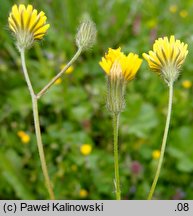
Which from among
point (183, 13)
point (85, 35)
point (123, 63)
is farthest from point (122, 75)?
point (183, 13)

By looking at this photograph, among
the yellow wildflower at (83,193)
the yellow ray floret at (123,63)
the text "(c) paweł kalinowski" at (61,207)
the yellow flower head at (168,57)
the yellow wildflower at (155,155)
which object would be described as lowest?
the text "(c) paweł kalinowski" at (61,207)

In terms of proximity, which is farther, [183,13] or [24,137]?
[183,13]

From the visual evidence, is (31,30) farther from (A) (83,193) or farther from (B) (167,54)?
(A) (83,193)

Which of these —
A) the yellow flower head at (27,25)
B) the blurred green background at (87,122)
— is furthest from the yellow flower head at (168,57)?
the blurred green background at (87,122)

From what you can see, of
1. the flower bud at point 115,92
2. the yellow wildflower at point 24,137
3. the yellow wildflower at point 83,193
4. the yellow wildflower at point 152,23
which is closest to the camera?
the flower bud at point 115,92

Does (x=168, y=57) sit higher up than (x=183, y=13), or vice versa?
(x=183, y=13)

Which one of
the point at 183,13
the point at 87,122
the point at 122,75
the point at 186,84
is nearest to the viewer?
the point at 122,75

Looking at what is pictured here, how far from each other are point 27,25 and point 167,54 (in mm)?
285

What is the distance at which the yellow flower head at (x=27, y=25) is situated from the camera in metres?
0.82

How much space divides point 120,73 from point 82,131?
51.9 inches

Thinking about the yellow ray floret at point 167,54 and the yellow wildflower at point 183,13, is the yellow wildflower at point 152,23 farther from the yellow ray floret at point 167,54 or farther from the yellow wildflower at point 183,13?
the yellow ray floret at point 167,54

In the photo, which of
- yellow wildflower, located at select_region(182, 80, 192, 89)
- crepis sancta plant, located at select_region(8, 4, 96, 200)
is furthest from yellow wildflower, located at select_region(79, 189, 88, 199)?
crepis sancta plant, located at select_region(8, 4, 96, 200)

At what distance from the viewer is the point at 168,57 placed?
2.69 ft

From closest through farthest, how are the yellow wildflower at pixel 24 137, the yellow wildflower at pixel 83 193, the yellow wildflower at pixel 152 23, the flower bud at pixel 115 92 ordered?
the flower bud at pixel 115 92 < the yellow wildflower at pixel 83 193 < the yellow wildflower at pixel 24 137 < the yellow wildflower at pixel 152 23
